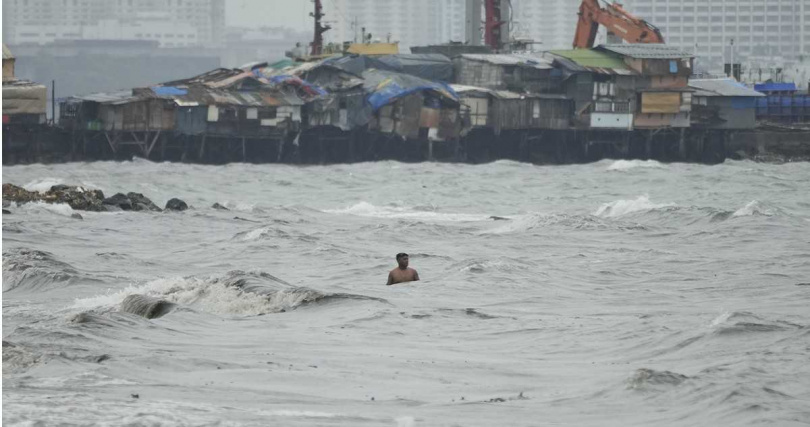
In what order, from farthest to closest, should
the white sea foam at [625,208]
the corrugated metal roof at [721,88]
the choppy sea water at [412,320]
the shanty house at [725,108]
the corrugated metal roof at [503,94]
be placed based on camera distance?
the corrugated metal roof at [721,88]
the shanty house at [725,108]
the corrugated metal roof at [503,94]
the white sea foam at [625,208]
the choppy sea water at [412,320]

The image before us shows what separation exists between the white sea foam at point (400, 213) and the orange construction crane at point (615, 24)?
42080 mm

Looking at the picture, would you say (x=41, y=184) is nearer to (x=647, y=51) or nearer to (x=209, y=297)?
(x=209, y=297)

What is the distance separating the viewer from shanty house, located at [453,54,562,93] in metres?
85.2

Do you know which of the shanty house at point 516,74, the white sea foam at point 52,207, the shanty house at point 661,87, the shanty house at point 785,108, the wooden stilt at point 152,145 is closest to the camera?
the white sea foam at point 52,207

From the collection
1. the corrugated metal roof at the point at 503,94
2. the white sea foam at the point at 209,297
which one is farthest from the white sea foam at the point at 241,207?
the corrugated metal roof at the point at 503,94

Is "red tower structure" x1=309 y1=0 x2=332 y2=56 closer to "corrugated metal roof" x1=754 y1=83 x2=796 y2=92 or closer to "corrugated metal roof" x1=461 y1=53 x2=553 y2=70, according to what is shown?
"corrugated metal roof" x1=461 y1=53 x2=553 y2=70

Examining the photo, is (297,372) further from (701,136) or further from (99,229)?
(701,136)

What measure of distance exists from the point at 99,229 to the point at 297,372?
23.5 m

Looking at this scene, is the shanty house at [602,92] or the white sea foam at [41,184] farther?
the shanty house at [602,92]

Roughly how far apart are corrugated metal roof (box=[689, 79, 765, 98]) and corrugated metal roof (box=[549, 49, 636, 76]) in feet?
15.4

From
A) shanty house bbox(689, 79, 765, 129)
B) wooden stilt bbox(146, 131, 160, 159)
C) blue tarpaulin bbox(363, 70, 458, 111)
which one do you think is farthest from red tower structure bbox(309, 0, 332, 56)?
shanty house bbox(689, 79, 765, 129)

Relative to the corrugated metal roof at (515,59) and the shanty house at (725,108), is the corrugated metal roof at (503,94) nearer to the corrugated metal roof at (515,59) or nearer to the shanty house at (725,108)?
the corrugated metal roof at (515,59)

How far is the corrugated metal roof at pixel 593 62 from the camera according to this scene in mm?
83500

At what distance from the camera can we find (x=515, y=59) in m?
87.1
